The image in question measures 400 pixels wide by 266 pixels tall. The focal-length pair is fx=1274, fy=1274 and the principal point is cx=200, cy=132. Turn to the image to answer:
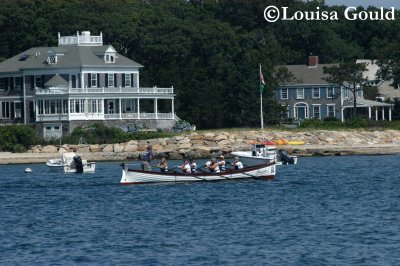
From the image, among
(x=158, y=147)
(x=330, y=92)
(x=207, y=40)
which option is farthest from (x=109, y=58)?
(x=330, y=92)

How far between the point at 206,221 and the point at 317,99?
214ft

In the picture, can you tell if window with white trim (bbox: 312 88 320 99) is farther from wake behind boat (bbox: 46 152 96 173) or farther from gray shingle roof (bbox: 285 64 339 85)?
wake behind boat (bbox: 46 152 96 173)

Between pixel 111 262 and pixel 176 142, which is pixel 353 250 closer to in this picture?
pixel 111 262

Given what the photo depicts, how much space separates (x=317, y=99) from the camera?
110 meters

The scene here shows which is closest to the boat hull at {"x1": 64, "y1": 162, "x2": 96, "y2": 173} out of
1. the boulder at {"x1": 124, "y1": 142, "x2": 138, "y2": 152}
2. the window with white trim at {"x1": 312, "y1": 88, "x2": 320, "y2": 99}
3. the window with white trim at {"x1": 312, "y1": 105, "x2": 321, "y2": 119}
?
the boulder at {"x1": 124, "y1": 142, "x2": 138, "y2": 152}

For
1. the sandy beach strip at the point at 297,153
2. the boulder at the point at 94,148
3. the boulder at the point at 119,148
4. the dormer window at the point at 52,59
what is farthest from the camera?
the dormer window at the point at 52,59

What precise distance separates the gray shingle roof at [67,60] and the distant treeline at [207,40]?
6.64 m

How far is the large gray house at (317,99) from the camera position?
108938 millimetres

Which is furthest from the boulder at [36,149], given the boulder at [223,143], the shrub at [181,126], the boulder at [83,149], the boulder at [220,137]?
the boulder at [223,143]

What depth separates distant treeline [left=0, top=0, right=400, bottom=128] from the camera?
4003 inches

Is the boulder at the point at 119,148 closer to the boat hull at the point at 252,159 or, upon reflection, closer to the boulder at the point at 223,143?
the boulder at the point at 223,143

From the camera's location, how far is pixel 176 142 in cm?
8825

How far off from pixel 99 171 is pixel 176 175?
16363 mm

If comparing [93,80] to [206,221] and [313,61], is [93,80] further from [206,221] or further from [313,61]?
[206,221]
